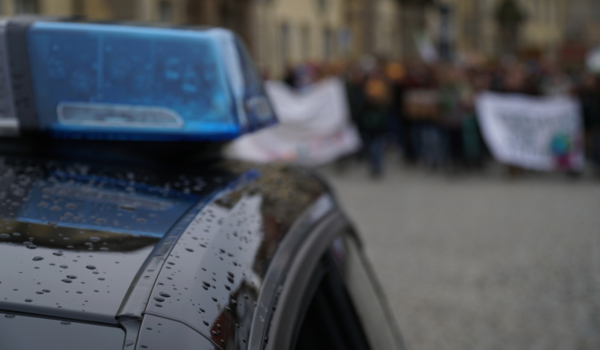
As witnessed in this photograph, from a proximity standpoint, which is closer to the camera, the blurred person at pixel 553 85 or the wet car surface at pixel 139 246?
the wet car surface at pixel 139 246

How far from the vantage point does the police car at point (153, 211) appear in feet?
3.12

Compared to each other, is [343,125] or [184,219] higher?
[184,219]

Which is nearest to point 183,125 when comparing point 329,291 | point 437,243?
point 329,291

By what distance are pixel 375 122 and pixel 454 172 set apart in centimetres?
174

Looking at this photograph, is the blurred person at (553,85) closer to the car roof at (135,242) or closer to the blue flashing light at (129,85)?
the blue flashing light at (129,85)

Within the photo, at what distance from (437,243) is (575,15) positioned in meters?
58.6

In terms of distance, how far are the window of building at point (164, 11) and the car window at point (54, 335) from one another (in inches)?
799

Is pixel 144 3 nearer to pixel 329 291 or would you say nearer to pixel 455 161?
pixel 455 161

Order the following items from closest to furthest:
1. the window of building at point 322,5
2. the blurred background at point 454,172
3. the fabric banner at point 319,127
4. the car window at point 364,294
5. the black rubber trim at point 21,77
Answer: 1. the black rubber trim at point 21,77
2. the car window at point 364,294
3. the blurred background at point 454,172
4. the fabric banner at point 319,127
5. the window of building at point 322,5

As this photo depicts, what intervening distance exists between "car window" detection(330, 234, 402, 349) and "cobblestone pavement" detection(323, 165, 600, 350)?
262 cm

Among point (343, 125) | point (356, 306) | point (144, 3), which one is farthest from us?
point (144, 3)

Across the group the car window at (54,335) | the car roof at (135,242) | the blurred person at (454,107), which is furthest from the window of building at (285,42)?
the car window at (54,335)

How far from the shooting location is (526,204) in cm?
1005

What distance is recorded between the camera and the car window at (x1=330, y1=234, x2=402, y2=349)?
1817 millimetres
